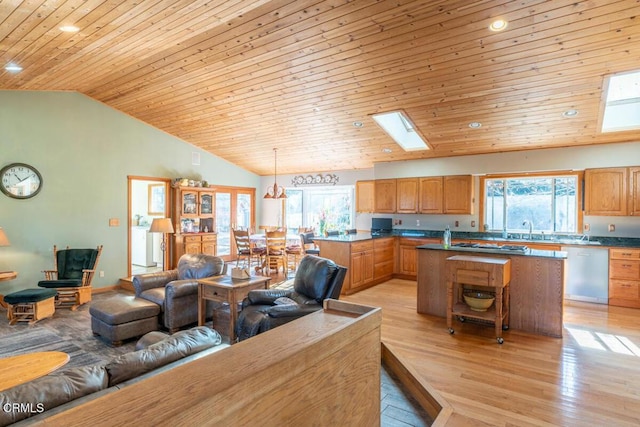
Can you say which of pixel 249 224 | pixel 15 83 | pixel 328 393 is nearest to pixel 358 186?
pixel 249 224

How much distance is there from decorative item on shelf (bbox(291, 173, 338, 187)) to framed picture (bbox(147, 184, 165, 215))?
133 inches

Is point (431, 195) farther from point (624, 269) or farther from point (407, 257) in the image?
point (624, 269)

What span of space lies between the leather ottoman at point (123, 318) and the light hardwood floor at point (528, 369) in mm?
2707

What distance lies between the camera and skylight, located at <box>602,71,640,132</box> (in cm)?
514

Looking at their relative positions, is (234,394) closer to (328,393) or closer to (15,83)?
(328,393)

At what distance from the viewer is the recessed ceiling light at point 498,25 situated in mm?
3453

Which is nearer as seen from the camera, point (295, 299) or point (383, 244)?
point (295, 299)

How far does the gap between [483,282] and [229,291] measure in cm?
271

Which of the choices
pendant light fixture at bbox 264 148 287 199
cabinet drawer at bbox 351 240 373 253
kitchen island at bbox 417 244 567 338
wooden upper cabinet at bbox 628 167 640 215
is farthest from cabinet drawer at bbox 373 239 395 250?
wooden upper cabinet at bbox 628 167 640 215

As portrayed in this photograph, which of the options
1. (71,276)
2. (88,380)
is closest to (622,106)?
(88,380)

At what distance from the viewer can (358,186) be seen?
27.7 feet

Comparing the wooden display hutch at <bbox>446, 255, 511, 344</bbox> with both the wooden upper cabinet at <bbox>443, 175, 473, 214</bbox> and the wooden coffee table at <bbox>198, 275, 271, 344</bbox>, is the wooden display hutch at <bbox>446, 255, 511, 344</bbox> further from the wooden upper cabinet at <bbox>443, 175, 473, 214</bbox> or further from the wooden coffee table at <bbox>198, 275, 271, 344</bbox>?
the wooden upper cabinet at <bbox>443, 175, 473, 214</bbox>

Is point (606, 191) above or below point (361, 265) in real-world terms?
above

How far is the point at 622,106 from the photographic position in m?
5.32
